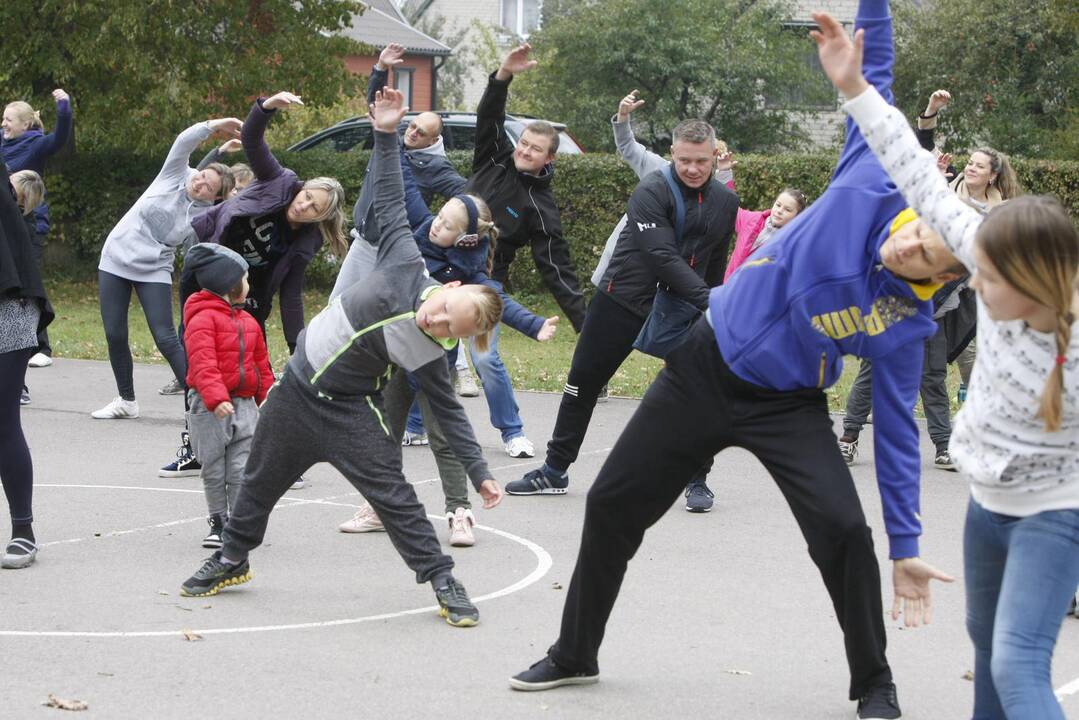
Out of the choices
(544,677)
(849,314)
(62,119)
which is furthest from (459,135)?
(849,314)

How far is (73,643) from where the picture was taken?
559cm

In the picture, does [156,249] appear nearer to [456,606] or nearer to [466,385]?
[466,385]

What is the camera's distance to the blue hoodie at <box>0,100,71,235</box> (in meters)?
10.3

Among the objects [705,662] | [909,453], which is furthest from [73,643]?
[909,453]

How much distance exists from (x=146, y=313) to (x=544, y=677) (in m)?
6.71

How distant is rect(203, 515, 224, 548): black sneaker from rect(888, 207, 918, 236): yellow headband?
160 inches

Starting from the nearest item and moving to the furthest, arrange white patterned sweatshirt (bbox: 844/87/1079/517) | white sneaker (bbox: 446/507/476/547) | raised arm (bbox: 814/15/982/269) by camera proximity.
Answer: white patterned sweatshirt (bbox: 844/87/1079/517)
raised arm (bbox: 814/15/982/269)
white sneaker (bbox: 446/507/476/547)

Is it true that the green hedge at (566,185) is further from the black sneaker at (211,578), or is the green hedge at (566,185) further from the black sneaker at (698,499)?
the black sneaker at (211,578)

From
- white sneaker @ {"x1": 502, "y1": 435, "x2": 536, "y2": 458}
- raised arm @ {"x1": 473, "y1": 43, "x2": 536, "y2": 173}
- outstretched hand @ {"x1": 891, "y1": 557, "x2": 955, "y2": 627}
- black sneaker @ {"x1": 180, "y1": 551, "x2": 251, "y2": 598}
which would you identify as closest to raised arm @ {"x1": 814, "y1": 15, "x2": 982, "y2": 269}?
outstretched hand @ {"x1": 891, "y1": 557, "x2": 955, "y2": 627}

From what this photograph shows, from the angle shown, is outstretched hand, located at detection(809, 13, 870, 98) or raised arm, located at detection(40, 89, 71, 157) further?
raised arm, located at detection(40, 89, 71, 157)

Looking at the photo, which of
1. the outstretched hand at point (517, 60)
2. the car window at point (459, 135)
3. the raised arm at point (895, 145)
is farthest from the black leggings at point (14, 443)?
the car window at point (459, 135)

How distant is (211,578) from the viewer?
20.8 ft

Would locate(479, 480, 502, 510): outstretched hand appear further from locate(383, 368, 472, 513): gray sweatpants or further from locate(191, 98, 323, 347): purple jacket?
locate(191, 98, 323, 347): purple jacket

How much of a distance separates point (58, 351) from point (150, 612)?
10232 millimetres
